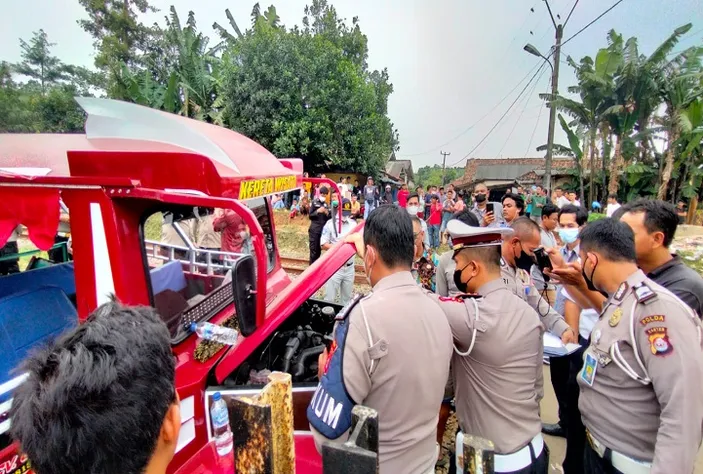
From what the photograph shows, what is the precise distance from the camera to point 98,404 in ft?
2.52

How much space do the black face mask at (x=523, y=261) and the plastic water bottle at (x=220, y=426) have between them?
2.41m

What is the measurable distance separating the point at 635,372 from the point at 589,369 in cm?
22

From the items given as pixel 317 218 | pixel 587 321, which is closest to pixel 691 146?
pixel 317 218

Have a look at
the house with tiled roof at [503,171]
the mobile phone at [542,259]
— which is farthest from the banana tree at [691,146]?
the mobile phone at [542,259]

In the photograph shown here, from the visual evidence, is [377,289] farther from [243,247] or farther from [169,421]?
[243,247]

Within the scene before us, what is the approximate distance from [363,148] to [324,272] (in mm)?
16134

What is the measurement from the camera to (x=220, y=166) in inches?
71.8

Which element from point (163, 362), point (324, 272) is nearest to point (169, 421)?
point (163, 362)

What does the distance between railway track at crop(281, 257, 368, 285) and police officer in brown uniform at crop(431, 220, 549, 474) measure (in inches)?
225

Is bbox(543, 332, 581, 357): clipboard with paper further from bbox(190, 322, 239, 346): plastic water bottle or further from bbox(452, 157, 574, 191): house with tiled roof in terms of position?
bbox(452, 157, 574, 191): house with tiled roof

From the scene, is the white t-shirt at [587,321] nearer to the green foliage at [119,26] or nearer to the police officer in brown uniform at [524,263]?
the police officer in brown uniform at [524,263]

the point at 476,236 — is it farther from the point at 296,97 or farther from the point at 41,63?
the point at 41,63

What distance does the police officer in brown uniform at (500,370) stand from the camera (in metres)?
1.65

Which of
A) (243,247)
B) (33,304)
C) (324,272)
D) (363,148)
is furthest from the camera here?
(363,148)
